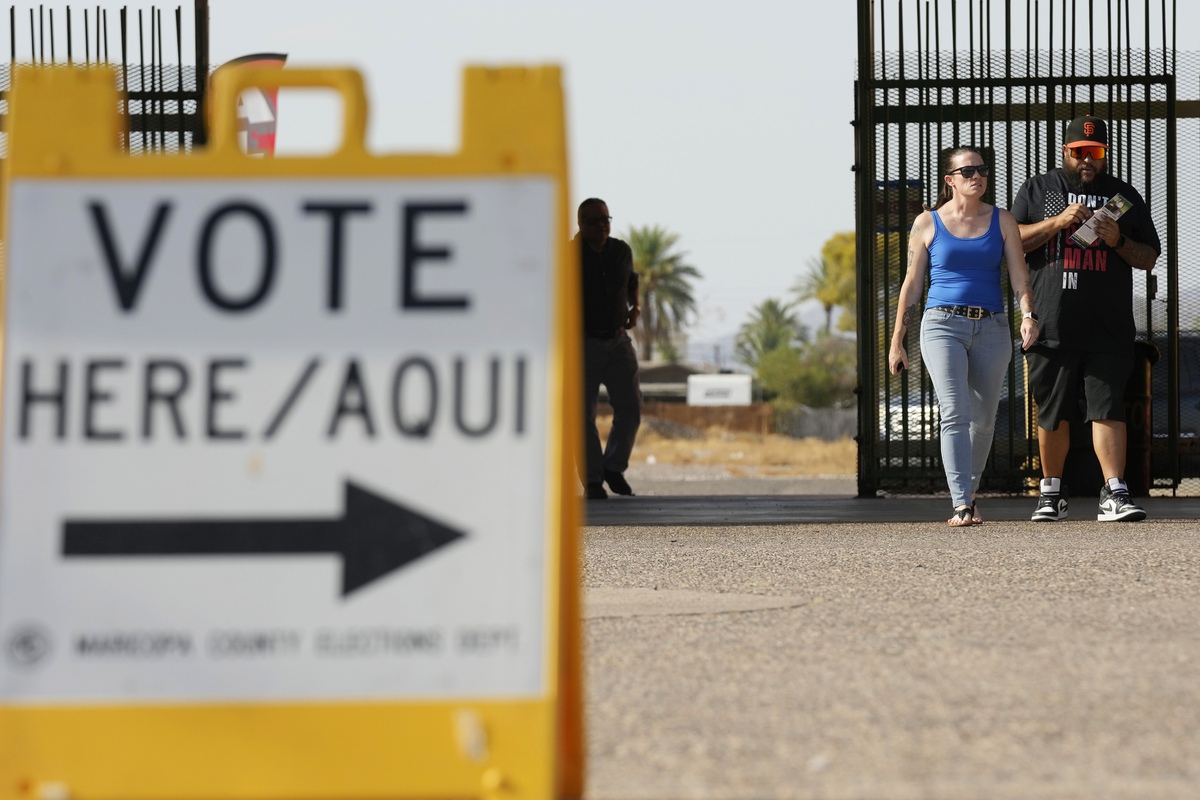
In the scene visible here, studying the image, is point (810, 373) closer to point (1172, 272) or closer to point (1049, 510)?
point (1172, 272)

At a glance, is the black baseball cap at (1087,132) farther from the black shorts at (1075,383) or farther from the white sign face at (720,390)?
the white sign face at (720,390)

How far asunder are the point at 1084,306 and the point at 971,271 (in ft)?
2.70

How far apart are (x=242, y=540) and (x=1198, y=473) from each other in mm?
12013

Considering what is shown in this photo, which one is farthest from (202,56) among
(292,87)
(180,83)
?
(292,87)

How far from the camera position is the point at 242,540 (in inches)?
121

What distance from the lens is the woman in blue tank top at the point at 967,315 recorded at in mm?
9039

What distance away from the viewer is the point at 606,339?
12.7 metres

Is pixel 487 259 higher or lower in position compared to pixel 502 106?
lower

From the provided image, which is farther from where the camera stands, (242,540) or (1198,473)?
(1198,473)

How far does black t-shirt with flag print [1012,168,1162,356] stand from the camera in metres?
9.47

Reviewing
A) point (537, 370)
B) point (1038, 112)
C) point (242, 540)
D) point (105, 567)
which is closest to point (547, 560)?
point (537, 370)

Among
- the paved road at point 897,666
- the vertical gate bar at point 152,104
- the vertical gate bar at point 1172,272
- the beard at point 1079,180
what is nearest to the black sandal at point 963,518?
the paved road at point 897,666

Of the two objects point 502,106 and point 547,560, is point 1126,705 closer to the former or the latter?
point 547,560

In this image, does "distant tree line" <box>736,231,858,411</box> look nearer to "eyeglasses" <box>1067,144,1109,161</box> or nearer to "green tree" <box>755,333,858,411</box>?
"green tree" <box>755,333,858,411</box>
